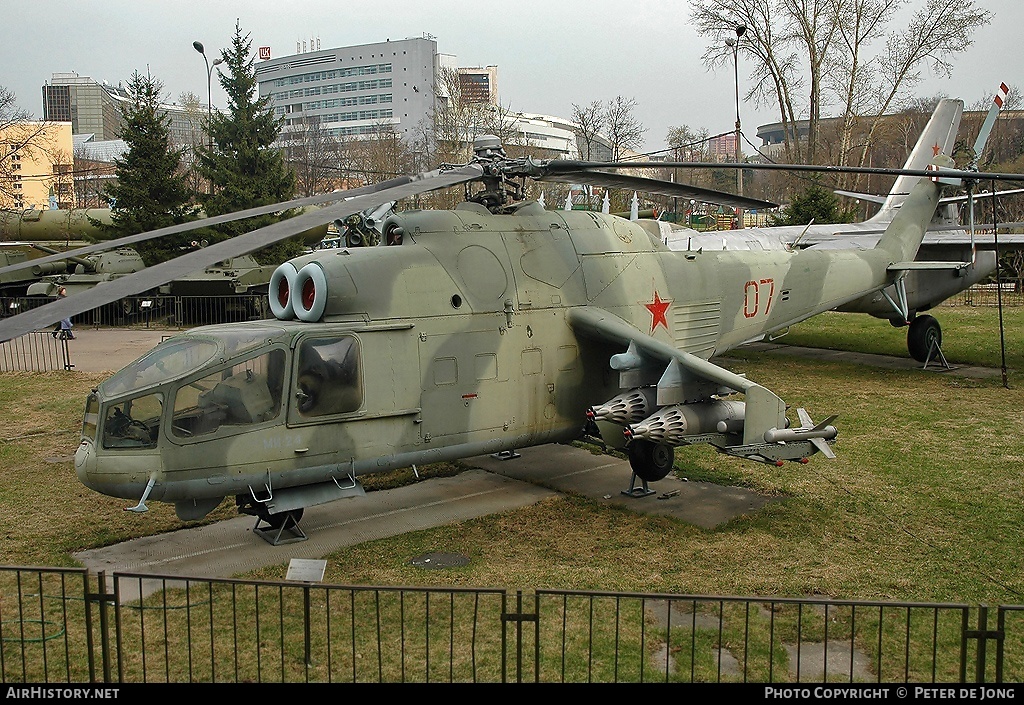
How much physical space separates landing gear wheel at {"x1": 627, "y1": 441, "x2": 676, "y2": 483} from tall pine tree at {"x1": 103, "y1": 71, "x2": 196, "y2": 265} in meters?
25.8

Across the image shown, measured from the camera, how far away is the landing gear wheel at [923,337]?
1798cm

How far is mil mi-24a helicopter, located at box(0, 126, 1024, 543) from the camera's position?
738 cm

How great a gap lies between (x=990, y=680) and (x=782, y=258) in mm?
7488

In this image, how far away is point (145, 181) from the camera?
103ft

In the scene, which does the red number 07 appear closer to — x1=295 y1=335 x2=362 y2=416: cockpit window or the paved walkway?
x1=295 y1=335 x2=362 y2=416: cockpit window

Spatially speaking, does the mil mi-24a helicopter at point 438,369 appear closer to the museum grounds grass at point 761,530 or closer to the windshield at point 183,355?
the windshield at point 183,355

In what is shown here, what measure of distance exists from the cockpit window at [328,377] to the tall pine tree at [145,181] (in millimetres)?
25650

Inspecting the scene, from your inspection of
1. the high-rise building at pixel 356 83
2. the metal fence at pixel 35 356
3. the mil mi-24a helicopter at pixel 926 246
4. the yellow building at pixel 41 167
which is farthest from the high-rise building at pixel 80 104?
the mil mi-24a helicopter at pixel 926 246

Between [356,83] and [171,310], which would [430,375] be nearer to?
[171,310]

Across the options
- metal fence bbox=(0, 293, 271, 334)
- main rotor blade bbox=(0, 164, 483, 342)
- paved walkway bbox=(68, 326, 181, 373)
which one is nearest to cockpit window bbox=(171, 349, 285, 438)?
main rotor blade bbox=(0, 164, 483, 342)

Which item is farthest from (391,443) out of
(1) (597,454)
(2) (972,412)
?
(2) (972,412)

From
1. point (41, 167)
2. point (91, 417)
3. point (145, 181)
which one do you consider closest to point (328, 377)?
point (91, 417)

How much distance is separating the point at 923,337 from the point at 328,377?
1458 cm

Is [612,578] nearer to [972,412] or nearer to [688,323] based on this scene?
[688,323]
